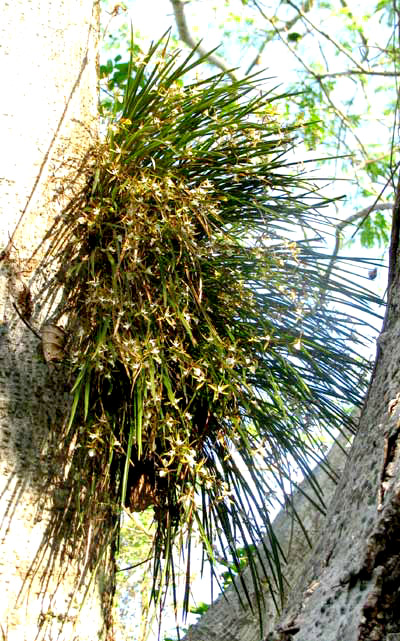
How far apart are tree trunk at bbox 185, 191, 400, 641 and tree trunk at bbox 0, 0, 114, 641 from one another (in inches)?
27.4

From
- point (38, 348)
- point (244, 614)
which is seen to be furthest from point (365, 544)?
point (244, 614)

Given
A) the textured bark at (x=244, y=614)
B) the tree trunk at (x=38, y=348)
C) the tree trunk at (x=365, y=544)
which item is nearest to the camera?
the tree trunk at (x=365, y=544)

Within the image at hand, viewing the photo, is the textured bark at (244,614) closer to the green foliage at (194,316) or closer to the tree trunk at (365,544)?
the green foliage at (194,316)

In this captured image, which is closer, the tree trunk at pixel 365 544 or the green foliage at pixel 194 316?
the tree trunk at pixel 365 544

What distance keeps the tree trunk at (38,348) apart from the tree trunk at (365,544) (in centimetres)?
70

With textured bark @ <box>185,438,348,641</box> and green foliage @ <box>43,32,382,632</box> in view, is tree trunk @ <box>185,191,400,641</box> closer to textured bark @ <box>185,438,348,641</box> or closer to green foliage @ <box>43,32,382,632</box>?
green foliage @ <box>43,32,382,632</box>

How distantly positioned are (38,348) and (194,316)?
0.31 m

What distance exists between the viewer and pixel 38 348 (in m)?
1.42

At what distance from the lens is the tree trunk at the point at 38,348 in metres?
1.30

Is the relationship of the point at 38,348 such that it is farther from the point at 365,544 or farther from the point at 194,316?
the point at 365,544

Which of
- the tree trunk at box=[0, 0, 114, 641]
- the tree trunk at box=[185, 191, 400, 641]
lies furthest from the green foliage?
the tree trunk at box=[185, 191, 400, 641]

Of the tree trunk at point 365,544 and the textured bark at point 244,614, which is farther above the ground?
the textured bark at point 244,614

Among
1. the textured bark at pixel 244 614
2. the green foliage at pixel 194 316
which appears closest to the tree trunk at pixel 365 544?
the green foliage at pixel 194 316

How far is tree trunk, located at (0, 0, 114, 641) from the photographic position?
1301 millimetres
